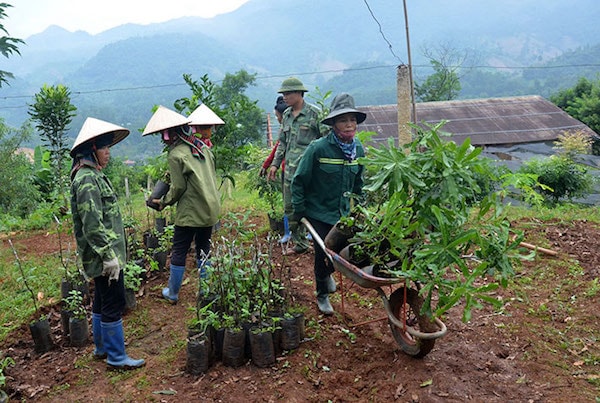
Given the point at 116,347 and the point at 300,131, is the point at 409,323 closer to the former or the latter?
the point at 116,347

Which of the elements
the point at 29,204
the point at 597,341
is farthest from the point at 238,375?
the point at 29,204

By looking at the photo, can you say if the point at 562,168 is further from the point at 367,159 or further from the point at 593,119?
the point at 593,119

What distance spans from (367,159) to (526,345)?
221 centimetres

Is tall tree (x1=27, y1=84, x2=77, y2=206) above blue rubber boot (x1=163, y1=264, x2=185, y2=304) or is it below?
above

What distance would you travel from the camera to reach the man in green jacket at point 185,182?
4.56m

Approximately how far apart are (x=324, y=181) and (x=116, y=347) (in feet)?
7.15

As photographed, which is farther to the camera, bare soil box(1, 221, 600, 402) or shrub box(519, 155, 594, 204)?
shrub box(519, 155, 594, 204)

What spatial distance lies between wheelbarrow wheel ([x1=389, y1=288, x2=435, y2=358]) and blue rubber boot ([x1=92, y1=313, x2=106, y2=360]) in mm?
2359

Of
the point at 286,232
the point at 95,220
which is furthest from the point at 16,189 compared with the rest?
the point at 95,220

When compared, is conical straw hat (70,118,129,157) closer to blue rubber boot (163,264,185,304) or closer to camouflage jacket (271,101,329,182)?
blue rubber boot (163,264,185,304)

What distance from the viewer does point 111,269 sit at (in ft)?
11.6

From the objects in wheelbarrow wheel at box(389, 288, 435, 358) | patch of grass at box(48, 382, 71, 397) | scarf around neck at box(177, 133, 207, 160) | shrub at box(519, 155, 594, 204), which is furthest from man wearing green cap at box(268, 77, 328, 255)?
shrub at box(519, 155, 594, 204)

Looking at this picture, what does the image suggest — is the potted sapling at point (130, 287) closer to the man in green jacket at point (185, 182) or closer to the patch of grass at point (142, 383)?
the man in green jacket at point (185, 182)

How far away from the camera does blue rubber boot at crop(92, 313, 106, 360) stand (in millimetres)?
3920
